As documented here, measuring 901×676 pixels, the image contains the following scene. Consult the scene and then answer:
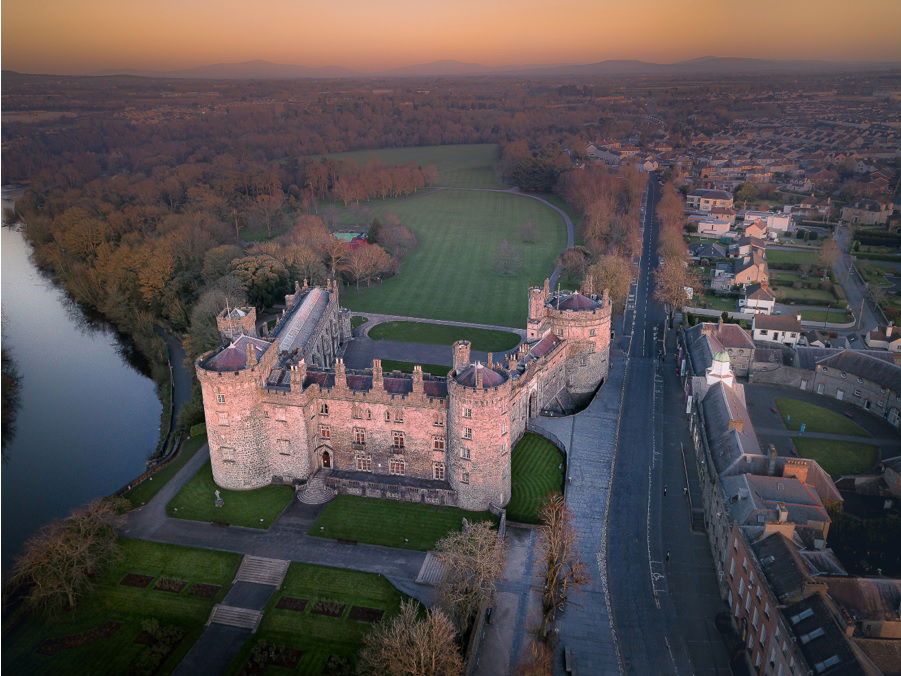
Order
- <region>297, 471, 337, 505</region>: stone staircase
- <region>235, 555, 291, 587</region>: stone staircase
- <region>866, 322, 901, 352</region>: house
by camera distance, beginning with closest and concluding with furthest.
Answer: <region>235, 555, 291, 587</region>: stone staircase, <region>297, 471, 337, 505</region>: stone staircase, <region>866, 322, 901, 352</region>: house


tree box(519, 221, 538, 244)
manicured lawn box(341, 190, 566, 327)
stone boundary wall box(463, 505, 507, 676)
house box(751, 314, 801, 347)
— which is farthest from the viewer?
tree box(519, 221, 538, 244)

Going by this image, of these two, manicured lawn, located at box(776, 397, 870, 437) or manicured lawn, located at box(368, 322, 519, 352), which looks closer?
manicured lawn, located at box(776, 397, 870, 437)

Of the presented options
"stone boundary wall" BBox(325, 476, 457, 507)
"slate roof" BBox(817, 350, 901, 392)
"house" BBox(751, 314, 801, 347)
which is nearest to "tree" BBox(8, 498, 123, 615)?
"stone boundary wall" BBox(325, 476, 457, 507)

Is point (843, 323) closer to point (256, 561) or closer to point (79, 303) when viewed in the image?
point (256, 561)

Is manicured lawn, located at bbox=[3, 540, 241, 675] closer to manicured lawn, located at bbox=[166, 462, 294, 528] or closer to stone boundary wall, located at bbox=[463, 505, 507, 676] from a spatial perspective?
manicured lawn, located at bbox=[166, 462, 294, 528]

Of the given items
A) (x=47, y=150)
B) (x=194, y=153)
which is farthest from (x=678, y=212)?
(x=47, y=150)

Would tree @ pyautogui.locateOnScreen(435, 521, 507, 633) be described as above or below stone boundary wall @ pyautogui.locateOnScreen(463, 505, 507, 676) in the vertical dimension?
above
